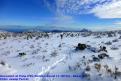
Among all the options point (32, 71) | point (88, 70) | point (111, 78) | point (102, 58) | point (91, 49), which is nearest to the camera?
point (111, 78)

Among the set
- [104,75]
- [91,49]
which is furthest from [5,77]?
[91,49]

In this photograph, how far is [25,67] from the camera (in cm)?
1107

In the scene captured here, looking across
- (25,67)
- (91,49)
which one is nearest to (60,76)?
(25,67)

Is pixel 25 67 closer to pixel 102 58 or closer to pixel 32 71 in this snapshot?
pixel 32 71

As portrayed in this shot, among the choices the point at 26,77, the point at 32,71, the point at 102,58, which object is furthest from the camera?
the point at 102,58

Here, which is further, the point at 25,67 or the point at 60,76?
the point at 25,67

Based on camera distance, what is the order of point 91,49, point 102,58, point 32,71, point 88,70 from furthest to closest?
point 91,49, point 102,58, point 32,71, point 88,70

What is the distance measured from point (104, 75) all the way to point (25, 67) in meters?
5.28

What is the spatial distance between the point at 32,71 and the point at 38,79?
1523mm

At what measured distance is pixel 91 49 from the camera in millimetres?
15203

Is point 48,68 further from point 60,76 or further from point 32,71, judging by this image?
point 60,76

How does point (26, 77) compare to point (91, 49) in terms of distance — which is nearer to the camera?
point (26, 77)

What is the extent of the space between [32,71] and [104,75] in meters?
4.17

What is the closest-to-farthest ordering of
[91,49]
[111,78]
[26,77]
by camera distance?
[111,78] < [26,77] < [91,49]
